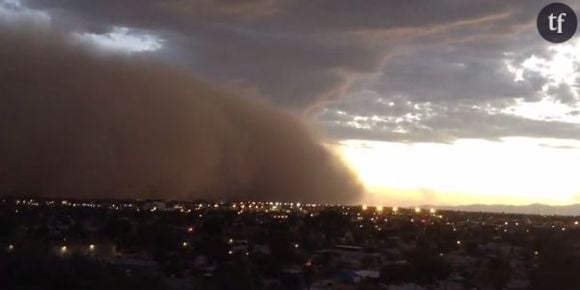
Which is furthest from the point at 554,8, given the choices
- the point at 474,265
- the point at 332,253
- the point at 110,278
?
the point at 332,253

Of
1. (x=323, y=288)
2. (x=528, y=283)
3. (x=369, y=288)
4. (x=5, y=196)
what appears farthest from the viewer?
(x=5, y=196)

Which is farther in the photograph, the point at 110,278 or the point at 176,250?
the point at 176,250

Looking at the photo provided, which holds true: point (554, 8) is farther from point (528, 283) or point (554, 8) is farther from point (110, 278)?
point (528, 283)

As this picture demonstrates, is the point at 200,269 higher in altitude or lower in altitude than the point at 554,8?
lower

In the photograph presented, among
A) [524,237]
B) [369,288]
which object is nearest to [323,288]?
[369,288]

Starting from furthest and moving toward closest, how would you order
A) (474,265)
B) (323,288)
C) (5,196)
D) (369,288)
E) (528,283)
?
(5,196) < (474,265) < (528,283) < (323,288) < (369,288)

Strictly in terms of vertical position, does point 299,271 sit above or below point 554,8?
below

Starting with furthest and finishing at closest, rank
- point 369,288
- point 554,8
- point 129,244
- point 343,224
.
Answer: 1. point 343,224
2. point 129,244
3. point 369,288
4. point 554,8

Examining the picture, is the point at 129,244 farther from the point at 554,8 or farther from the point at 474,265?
the point at 554,8

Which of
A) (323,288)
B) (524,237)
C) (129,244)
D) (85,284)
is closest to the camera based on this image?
(85,284)
